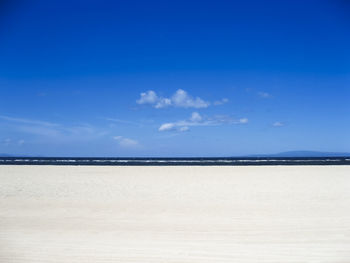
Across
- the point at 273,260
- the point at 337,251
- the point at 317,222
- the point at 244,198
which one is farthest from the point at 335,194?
the point at 273,260

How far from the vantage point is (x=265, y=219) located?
23.6ft

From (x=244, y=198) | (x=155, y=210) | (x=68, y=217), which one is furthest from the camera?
(x=244, y=198)

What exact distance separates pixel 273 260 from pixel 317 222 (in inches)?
116

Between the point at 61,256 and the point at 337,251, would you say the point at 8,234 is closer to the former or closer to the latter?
the point at 61,256

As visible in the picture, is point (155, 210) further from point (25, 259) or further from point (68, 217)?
point (25, 259)

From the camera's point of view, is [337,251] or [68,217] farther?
[68,217]

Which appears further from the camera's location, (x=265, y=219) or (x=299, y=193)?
(x=299, y=193)

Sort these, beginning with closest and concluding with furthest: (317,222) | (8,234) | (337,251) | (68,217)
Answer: (337,251)
(8,234)
(317,222)
(68,217)

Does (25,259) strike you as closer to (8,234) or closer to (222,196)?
(8,234)

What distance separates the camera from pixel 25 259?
4695mm

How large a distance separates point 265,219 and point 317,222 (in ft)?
3.88

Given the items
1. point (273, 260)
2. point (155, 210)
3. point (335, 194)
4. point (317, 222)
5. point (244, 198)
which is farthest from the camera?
point (335, 194)

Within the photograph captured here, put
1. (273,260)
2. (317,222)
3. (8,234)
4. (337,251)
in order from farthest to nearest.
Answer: (317,222) → (8,234) → (337,251) → (273,260)

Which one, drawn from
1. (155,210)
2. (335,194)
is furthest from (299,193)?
(155,210)
